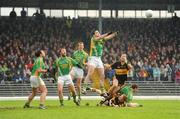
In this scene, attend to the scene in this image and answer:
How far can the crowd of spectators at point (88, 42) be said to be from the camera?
4069cm

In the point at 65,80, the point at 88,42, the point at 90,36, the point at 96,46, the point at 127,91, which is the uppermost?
the point at 90,36

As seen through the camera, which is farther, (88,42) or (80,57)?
(88,42)

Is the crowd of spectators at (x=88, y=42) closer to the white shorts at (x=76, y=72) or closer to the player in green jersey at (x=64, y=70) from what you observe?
the white shorts at (x=76, y=72)

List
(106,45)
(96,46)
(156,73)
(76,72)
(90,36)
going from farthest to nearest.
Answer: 1. (90,36)
2. (106,45)
3. (156,73)
4. (76,72)
5. (96,46)

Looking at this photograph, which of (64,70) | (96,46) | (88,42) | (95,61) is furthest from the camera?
(88,42)

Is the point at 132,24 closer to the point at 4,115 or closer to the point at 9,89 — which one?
the point at 9,89

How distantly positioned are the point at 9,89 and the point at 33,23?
461 inches

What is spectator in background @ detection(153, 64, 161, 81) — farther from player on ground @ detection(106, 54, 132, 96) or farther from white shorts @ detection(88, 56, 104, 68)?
player on ground @ detection(106, 54, 132, 96)

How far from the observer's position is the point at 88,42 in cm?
4738

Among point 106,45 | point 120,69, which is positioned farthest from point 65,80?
point 106,45

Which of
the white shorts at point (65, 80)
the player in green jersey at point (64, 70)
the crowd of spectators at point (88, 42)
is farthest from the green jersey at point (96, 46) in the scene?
the crowd of spectators at point (88, 42)

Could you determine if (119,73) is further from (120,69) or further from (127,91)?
(127,91)

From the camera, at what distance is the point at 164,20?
53.2 meters

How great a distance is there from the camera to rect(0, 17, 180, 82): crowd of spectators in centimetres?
4069
